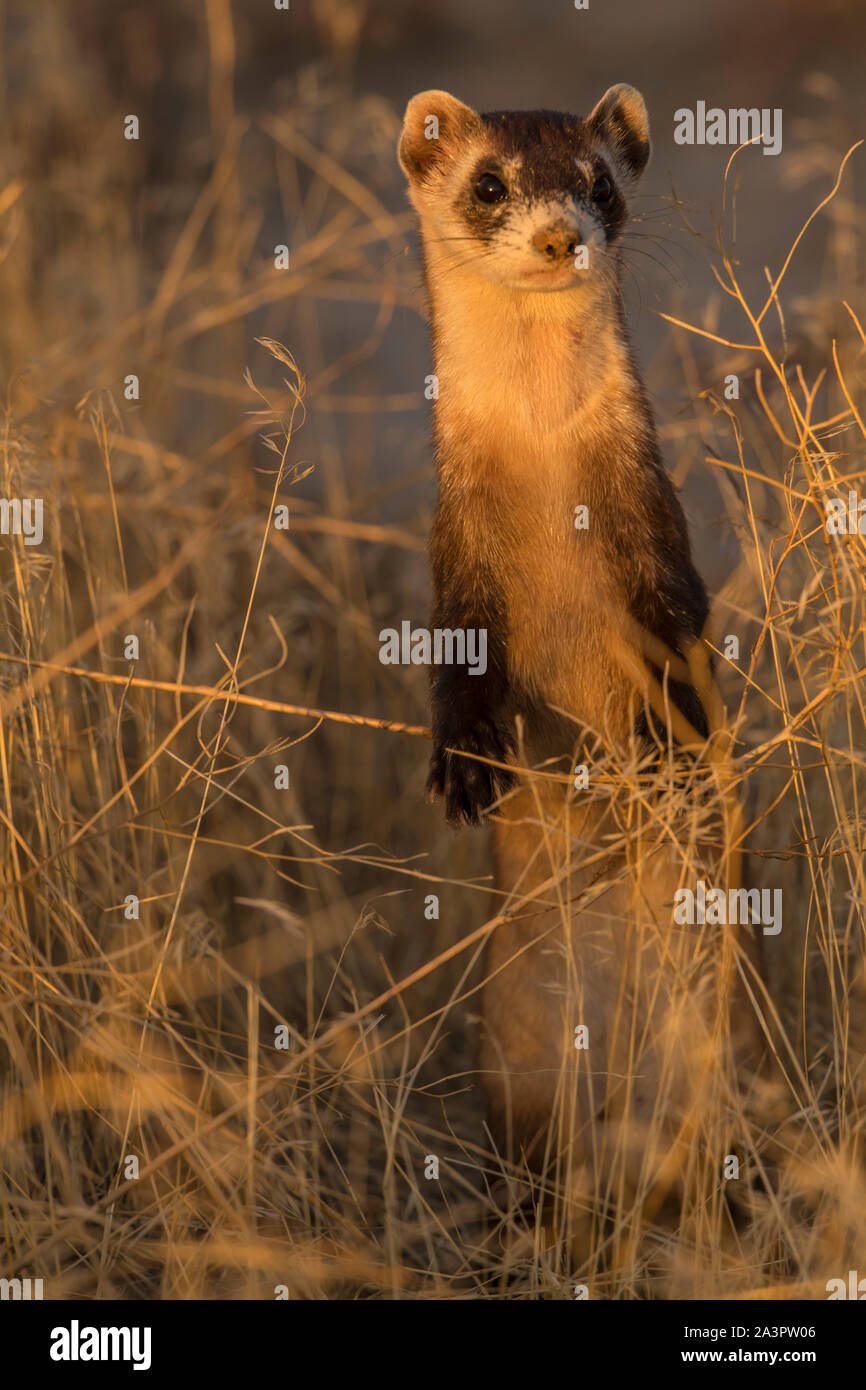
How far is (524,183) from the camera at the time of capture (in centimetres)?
355

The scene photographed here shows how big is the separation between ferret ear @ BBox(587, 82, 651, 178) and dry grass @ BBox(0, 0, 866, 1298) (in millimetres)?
547

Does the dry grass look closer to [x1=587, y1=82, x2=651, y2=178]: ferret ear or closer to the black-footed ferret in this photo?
the black-footed ferret

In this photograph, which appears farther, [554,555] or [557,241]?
[554,555]

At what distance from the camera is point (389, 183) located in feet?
18.9

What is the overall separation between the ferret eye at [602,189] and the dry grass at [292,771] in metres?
0.41

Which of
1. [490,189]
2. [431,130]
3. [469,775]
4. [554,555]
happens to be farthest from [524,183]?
[469,775]

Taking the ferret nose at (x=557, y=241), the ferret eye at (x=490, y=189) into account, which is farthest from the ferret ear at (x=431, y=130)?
the ferret nose at (x=557, y=241)

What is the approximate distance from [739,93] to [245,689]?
430cm

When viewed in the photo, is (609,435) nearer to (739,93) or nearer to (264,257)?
(264,257)

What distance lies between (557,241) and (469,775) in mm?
1221

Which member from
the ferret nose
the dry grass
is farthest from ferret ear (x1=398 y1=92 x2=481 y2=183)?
the dry grass

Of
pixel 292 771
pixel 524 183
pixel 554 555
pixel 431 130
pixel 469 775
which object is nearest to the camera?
pixel 469 775

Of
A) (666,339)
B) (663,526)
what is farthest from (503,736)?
(666,339)

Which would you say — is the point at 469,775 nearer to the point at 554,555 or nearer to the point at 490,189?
the point at 554,555
